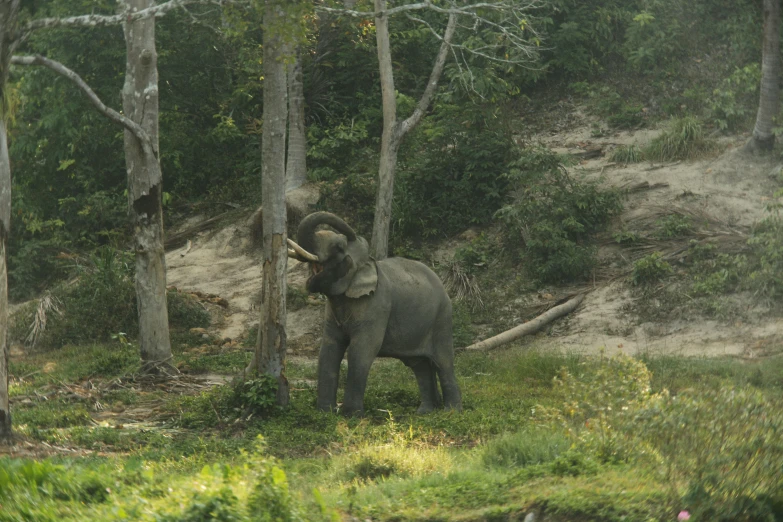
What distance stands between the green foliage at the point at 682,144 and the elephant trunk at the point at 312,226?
10784 mm

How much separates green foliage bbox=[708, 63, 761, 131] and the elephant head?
462 inches

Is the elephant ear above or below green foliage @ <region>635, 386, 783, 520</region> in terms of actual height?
above

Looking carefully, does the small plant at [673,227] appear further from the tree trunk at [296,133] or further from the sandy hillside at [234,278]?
the tree trunk at [296,133]

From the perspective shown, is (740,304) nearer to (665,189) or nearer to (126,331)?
(665,189)

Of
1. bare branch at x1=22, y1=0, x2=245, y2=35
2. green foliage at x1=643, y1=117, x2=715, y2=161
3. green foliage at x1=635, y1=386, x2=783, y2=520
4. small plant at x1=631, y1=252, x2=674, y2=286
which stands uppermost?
bare branch at x1=22, y1=0, x2=245, y2=35

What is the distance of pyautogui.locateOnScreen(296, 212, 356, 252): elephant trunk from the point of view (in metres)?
11.7

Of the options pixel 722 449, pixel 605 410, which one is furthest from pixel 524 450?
pixel 722 449

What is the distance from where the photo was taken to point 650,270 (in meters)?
18.0

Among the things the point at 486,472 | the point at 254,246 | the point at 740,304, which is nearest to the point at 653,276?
the point at 740,304

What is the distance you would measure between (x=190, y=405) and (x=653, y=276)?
9099 millimetres

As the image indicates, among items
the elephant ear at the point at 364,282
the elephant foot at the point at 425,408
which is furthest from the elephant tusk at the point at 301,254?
the elephant foot at the point at 425,408

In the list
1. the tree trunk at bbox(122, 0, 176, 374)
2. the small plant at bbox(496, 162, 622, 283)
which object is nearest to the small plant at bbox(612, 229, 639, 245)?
the small plant at bbox(496, 162, 622, 283)

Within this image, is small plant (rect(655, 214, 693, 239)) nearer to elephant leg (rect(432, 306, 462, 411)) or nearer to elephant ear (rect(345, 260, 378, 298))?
elephant leg (rect(432, 306, 462, 411))

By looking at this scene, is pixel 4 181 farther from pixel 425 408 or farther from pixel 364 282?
pixel 425 408
